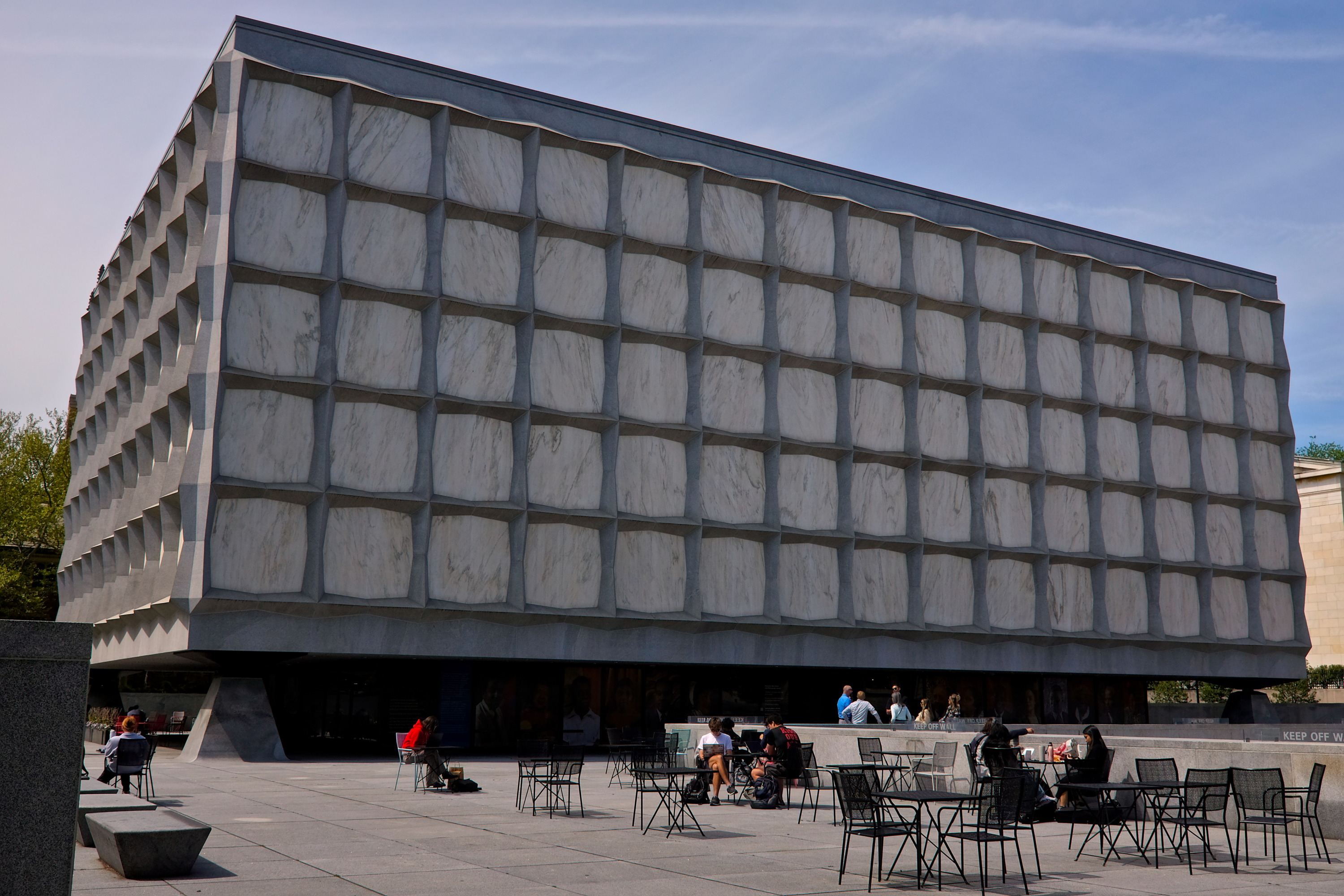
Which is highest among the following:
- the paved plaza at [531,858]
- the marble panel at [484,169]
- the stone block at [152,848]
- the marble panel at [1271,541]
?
the marble panel at [484,169]

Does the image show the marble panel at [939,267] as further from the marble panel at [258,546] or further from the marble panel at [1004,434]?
the marble panel at [258,546]

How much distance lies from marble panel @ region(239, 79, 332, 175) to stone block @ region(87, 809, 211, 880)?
24.6 meters

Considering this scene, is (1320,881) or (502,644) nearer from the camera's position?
(1320,881)

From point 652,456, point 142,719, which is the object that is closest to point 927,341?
point 652,456

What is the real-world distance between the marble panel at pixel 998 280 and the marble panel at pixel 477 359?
20400 millimetres

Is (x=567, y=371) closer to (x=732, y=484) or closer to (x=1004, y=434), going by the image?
(x=732, y=484)

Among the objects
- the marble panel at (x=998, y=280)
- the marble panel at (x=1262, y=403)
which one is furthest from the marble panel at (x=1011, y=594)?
the marble panel at (x=1262, y=403)

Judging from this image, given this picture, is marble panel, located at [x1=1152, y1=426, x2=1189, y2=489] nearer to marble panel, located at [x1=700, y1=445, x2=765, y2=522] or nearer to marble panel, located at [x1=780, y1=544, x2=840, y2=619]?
marble panel, located at [x1=780, y1=544, x2=840, y2=619]

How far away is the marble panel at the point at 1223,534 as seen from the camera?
5172 cm

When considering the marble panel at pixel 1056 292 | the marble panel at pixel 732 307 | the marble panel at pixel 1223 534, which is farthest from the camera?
the marble panel at pixel 1223 534

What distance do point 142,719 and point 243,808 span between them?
20003 millimetres

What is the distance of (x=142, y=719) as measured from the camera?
35.9 meters

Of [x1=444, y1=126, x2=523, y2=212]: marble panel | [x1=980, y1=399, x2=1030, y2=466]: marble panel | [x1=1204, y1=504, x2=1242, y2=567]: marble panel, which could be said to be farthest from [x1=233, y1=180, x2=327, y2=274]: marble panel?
[x1=1204, y1=504, x2=1242, y2=567]: marble panel

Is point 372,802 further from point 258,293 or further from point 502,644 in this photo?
point 258,293
